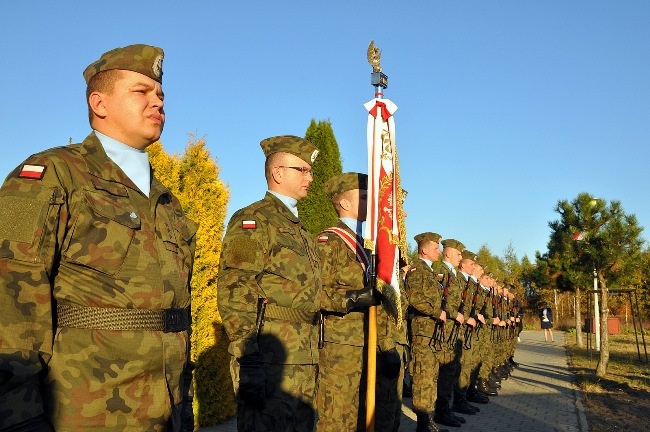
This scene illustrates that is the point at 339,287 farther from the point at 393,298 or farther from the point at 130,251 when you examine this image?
the point at 130,251

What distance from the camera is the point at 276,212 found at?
4.35 m

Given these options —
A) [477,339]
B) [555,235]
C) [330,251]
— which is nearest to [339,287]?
[330,251]

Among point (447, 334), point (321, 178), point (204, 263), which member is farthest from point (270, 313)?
point (321, 178)

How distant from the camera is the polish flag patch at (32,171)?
2.09 metres

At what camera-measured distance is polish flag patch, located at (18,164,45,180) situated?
2094mm

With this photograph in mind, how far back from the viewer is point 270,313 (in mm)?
4035

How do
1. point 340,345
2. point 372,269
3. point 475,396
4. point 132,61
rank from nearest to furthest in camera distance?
point 132,61
point 340,345
point 372,269
point 475,396

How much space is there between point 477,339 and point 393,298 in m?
6.23

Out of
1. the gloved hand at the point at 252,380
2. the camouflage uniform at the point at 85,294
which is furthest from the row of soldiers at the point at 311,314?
the camouflage uniform at the point at 85,294

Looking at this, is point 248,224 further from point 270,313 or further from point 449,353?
point 449,353

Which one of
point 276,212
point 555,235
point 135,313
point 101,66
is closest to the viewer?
point 135,313

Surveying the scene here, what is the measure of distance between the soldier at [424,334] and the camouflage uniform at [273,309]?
4.03m

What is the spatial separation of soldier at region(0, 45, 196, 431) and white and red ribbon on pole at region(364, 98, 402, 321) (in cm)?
308

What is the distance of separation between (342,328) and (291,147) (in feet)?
5.52
